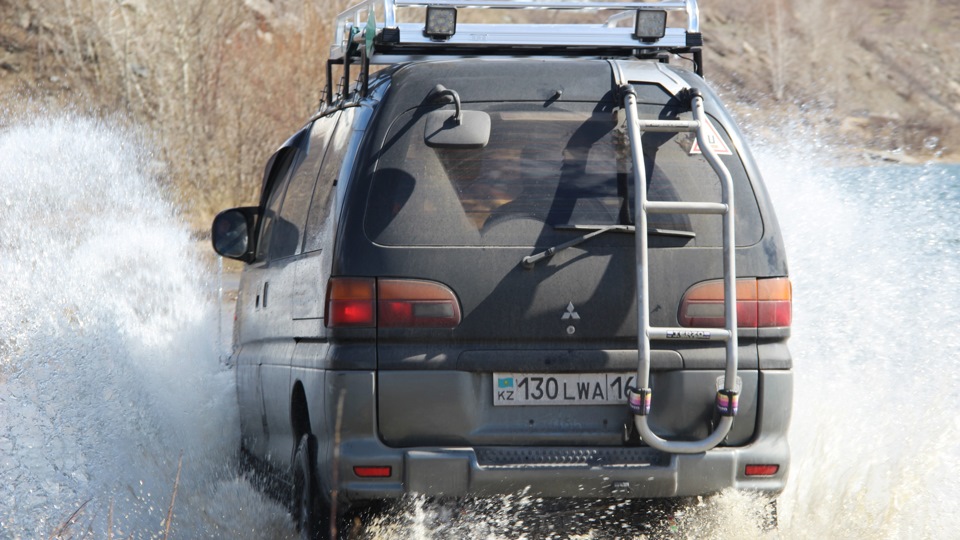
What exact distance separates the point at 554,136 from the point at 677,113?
0.49 metres

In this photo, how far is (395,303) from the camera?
471 cm

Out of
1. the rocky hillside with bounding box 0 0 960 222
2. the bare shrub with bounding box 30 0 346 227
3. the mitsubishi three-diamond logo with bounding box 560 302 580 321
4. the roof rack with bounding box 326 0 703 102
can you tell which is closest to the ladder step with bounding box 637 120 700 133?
the mitsubishi three-diamond logo with bounding box 560 302 580 321

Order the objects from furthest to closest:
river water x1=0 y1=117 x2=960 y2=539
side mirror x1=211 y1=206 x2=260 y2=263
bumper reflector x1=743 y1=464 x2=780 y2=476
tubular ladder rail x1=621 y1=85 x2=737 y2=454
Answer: side mirror x1=211 y1=206 x2=260 y2=263, river water x1=0 y1=117 x2=960 y2=539, bumper reflector x1=743 y1=464 x2=780 y2=476, tubular ladder rail x1=621 y1=85 x2=737 y2=454

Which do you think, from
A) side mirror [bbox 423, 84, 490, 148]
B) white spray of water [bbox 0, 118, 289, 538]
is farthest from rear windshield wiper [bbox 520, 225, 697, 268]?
white spray of water [bbox 0, 118, 289, 538]

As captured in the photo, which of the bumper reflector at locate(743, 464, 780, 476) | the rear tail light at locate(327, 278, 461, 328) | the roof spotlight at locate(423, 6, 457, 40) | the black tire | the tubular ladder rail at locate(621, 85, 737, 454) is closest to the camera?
the tubular ladder rail at locate(621, 85, 737, 454)

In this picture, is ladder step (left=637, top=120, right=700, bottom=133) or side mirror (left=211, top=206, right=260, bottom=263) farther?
side mirror (left=211, top=206, right=260, bottom=263)

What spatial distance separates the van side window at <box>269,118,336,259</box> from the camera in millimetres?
5711

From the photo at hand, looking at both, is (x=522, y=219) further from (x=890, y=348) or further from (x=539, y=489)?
(x=890, y=348)

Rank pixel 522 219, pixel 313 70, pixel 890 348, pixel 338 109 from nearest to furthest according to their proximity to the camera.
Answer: pixel 522 219, pixel 338 109, pixel 890 348, pixel 313 70

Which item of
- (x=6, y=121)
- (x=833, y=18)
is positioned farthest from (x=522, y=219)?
(x=833, y=18)

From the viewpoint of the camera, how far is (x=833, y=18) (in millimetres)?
85250

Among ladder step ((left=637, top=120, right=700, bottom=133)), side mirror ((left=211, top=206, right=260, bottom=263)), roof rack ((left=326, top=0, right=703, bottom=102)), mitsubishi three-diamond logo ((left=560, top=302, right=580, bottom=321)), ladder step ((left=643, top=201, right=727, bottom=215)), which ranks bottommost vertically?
mitsubishi three-diamond logo ((left=560, top=302, right=580, bottom=321))

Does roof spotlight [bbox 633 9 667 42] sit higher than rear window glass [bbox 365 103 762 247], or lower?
higher

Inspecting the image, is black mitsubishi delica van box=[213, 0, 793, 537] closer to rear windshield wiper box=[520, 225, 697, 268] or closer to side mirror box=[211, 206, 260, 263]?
rear windshield wiper box=[520, 225, 697, 268]
